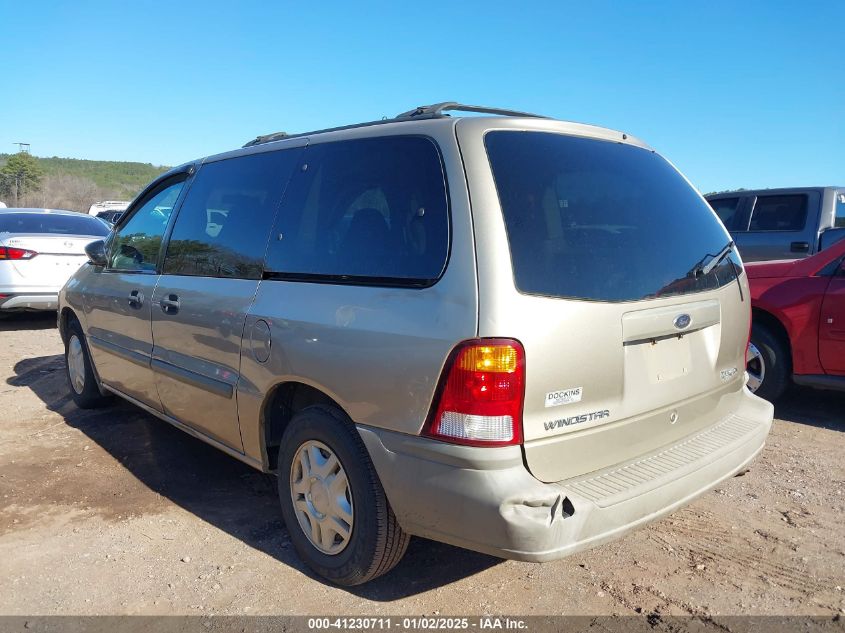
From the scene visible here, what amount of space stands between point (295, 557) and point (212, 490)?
3.40ft

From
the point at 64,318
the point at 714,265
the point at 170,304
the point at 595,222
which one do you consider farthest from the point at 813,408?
the point at 64,318

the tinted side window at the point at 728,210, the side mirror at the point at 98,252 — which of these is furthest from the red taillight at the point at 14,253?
the tinted side window at the point at 728,210

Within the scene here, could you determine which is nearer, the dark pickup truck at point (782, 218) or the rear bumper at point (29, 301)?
the dark pickup truck at point (782, 218)

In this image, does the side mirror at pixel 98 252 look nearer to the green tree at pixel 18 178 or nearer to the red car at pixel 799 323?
the red car at pixel 799 323

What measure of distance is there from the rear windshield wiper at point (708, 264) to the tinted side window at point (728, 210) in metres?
6.19

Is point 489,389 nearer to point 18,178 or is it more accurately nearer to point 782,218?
point 782,218

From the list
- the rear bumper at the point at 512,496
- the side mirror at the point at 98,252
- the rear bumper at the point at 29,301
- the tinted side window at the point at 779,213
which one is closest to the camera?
the rear bumper at the point at 512,496

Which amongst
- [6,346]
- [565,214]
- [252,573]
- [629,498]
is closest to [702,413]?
[629,498]

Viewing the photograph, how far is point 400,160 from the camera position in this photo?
8.86 ft

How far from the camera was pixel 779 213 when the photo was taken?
325 inches

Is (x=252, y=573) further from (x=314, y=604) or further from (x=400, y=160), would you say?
(x=400, y=160)

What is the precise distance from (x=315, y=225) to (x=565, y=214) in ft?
3.63

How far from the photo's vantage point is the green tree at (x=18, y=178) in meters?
62.3

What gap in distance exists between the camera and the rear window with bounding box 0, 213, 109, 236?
9.25 meters
